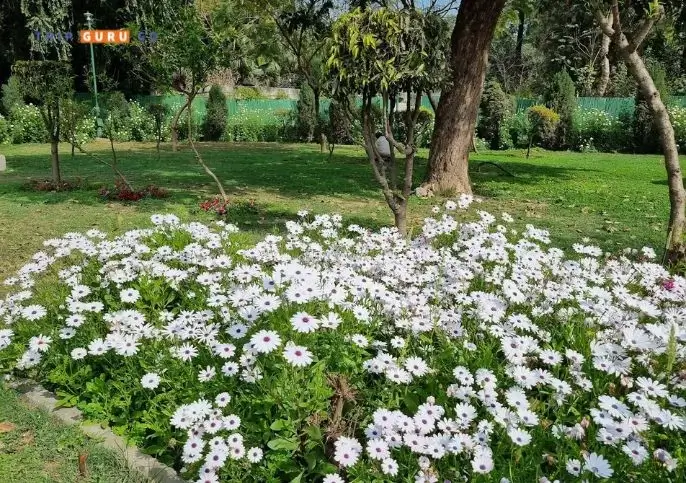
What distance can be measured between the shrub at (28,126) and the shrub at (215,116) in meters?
5.74

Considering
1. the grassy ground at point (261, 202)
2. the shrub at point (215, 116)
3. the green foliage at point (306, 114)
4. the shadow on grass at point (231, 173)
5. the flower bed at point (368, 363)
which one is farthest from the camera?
the shrub at point (215, 116)

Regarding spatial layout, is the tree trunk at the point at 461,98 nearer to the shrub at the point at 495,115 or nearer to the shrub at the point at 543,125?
the shrub at the point at 543,125

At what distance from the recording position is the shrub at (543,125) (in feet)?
65.1

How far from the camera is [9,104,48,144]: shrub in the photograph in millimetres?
20016

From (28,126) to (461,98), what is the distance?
675 inches

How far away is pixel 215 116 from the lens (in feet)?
74.1

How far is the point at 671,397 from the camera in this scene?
211 centimetres

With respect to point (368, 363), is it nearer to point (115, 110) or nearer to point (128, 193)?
point (128, 193)

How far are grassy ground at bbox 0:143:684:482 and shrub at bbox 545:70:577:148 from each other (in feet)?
16.6

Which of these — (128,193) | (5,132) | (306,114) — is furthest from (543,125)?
(5,132)

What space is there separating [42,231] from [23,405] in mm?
4550

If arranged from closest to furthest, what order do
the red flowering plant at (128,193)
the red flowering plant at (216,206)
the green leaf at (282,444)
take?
the green leaf at (282,444) < the red flowering plant at (216,206) < the red flowering plant at (128,193)

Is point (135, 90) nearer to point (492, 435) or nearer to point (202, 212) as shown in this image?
point (202, 212)

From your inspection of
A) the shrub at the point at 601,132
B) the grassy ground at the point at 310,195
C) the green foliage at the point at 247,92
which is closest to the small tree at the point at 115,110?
the grassy ground at the point at 310,195
